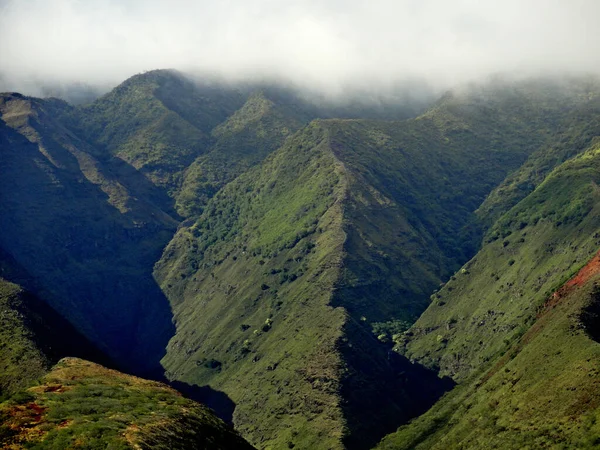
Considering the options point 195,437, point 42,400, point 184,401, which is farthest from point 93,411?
point 184,401

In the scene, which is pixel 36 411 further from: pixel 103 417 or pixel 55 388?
pixel 55 388

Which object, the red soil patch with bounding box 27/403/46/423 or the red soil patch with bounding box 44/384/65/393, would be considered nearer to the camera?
the red soil patch with bounding box 27/403/46/423

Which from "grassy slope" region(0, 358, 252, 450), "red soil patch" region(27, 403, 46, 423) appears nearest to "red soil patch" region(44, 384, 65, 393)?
"grassy slope" region(0, 358, 252, 450)

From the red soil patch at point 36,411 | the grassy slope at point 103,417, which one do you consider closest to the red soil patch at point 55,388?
the grassy slope at point 103,417

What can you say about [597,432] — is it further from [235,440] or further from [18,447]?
[18,447]

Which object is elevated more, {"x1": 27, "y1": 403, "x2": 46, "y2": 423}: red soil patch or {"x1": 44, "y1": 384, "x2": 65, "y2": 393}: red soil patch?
{"x1": 27, "y1": 403, "x2": 46, "y2": 423}: red soil patch

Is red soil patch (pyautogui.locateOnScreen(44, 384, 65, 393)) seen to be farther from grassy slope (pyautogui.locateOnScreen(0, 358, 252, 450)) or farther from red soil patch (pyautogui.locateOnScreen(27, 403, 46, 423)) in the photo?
red soil patch (pyautogui.locateOnScreen(27, 403, 46, 423))

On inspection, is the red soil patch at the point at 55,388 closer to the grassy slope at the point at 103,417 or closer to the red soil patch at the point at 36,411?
the grassy slope at the point at 103,417

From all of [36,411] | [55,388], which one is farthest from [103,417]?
[55,388]
